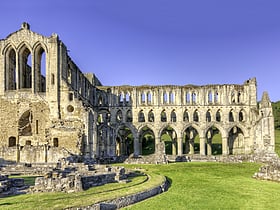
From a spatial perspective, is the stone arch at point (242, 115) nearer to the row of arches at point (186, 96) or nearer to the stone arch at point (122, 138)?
Answer: the row of arches at point (186, 96)

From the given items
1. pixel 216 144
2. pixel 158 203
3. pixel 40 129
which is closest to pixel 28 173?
pixel 158 203

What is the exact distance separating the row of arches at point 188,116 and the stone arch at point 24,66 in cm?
1480

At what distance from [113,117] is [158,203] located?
3460 centimetres

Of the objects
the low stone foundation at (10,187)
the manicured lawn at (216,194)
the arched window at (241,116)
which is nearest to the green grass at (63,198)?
the low stone foundation at (10,187)

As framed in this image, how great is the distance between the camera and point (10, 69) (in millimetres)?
38156

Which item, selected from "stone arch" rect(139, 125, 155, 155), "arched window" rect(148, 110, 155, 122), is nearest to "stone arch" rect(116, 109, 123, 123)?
"stone arch" rect(139, 125, 155, 155)

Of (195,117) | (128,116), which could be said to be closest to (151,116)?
(128,116)

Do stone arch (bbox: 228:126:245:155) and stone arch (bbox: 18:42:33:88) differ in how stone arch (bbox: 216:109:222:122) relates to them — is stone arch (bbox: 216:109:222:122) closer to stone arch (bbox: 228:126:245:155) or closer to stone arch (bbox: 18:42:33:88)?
stone arch (bbox: 228:126:245:155)

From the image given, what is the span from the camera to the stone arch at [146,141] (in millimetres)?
47844

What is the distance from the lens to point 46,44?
37062 millimetres

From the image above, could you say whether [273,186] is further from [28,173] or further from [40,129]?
[40,129]

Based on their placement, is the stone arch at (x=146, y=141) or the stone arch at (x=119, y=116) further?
the stone arch at (x=119, y=116)

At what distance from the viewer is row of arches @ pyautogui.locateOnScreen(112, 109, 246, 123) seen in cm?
4725

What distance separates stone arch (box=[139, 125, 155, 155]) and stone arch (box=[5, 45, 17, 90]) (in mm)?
19885
